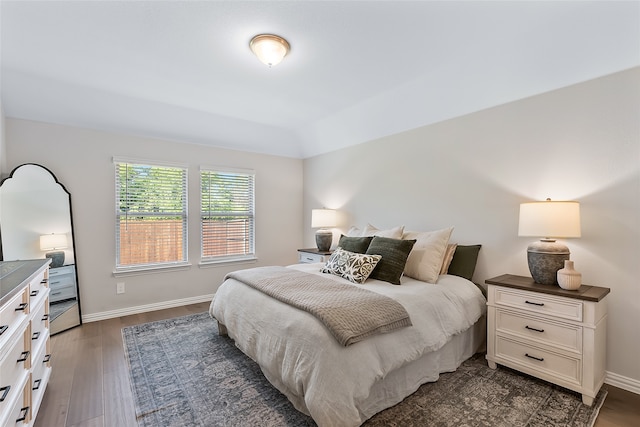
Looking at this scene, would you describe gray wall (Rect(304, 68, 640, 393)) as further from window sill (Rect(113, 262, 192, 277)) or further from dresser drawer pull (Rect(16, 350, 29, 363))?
dresser drawer pull (Rect(16, 350, 29, 363))

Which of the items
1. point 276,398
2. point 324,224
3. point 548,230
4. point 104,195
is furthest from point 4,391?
point 324,224

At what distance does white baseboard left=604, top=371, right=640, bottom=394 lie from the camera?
6.91 feet

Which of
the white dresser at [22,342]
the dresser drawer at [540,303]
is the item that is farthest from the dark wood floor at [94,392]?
the dresser drawer at [540,303]

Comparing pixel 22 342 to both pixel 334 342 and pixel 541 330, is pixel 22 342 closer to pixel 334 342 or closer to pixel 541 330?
pixel 334 342

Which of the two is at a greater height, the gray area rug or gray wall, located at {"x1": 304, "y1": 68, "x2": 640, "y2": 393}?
gray wall, located at {"x1": 304, "y1": 68, "x2": 640, "y2": 393}

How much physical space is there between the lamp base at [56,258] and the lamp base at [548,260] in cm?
455

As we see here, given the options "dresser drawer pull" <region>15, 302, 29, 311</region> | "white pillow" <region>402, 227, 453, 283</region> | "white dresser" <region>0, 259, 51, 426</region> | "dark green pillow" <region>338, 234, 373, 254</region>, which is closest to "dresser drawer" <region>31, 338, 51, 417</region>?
"white dresser" <region>0, 259, 51, 426</region>

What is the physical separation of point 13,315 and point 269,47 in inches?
86.5

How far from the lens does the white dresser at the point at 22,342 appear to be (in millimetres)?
1297

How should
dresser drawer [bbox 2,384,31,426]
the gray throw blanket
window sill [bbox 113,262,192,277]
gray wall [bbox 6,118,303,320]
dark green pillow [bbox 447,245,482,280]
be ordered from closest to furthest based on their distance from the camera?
dresser drawer [bbox 2,384,31,426] → the gray throw blanket → dark green pillow [bbox 447,245,482,280] → gray wall [bbox 6,118,303,320] → window sill [bbox 113,262,192,277]

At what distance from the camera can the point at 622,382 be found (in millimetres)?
2158

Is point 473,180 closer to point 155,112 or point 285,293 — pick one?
point 285,293

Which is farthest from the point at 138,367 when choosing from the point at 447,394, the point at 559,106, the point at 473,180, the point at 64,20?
the point at 559,106

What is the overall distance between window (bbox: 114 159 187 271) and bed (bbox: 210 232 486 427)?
1.69 m
